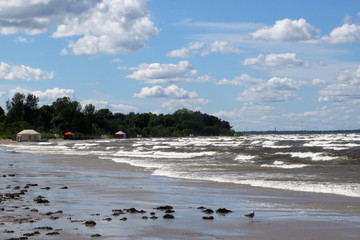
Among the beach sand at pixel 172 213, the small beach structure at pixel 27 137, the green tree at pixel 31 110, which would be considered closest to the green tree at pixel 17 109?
the green tree at pixel 31 110

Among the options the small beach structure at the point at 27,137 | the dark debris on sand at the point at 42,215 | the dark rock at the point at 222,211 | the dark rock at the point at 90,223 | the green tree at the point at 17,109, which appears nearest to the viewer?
the dark debris on sand at the point at 42,215

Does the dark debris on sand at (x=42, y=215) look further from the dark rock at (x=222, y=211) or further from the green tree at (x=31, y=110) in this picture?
Result: the green tree at (x=31, y=110)

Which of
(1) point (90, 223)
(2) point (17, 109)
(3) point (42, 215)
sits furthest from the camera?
(2) point (17, 109)

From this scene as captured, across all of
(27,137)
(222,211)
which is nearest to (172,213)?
(222,211)

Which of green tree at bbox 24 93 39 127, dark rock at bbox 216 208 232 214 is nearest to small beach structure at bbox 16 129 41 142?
green tree at bbox 24 93 39 127

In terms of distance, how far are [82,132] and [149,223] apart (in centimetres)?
18214

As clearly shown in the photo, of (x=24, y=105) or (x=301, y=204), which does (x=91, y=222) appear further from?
(x=24, y=105)

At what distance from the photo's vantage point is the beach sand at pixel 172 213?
423 inches

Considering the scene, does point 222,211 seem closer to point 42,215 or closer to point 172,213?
point 172,213

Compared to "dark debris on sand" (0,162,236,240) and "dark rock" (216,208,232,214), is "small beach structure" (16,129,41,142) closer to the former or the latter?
"dark debris on sand" (0,162,236,240)

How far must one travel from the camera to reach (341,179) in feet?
79.3

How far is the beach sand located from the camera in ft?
35.2

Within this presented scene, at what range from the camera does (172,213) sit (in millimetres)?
13516

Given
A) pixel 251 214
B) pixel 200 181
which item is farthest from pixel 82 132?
pixel 251 214
